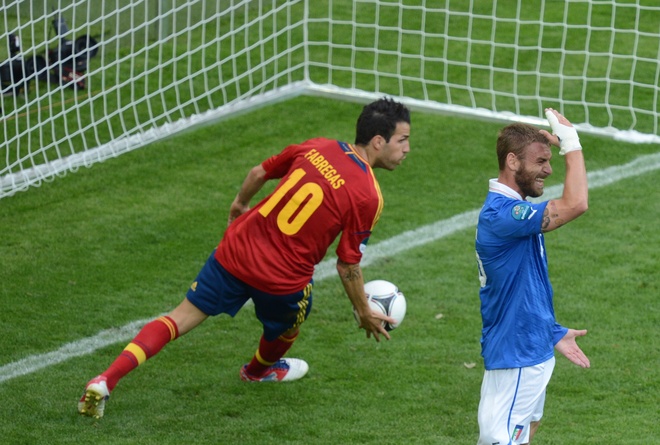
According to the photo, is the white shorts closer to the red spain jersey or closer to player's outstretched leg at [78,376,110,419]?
the red spain jersey

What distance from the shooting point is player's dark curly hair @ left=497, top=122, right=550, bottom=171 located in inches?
192

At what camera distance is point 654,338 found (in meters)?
7.08

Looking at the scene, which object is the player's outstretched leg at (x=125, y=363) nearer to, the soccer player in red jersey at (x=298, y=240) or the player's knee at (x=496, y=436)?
the soccer player in red jersey at (x=298, y=240)

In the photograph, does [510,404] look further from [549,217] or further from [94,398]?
[94,398]

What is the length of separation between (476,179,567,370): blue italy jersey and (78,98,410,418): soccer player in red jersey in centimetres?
106

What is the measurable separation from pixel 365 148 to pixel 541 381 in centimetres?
173

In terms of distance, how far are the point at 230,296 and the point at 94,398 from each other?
0.91 m

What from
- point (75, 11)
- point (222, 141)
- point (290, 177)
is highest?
point (290, 177)

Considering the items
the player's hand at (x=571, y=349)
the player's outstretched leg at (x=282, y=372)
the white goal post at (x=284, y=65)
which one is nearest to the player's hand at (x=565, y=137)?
the player's hand at (x=571, y=349)

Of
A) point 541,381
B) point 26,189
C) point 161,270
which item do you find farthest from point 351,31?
point 541,381

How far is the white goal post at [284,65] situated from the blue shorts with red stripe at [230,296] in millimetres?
4159

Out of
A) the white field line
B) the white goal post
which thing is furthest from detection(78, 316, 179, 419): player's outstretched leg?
the white goal post

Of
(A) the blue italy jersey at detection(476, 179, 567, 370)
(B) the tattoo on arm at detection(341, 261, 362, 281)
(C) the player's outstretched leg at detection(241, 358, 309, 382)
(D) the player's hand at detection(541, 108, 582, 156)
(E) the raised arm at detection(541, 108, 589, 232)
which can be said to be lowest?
(C) the player's outstretched leg at detection(241, 358, 309, 382)

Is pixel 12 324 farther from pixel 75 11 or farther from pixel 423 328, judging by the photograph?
pixel 75 11
